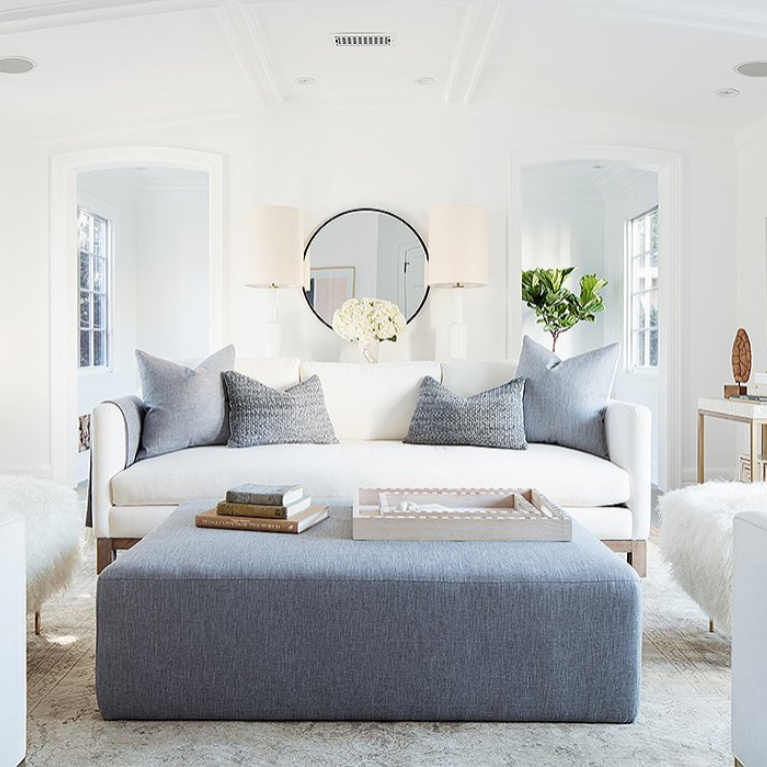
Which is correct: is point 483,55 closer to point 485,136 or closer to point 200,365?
point 485,136

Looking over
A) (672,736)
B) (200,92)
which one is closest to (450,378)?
(672,736)

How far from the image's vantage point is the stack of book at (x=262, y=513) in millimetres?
2201

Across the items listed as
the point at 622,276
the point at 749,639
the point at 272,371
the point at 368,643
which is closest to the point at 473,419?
the point at 272,371

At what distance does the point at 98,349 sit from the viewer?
720 cm

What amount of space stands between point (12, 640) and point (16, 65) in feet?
12.7

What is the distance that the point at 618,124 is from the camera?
5.55 m

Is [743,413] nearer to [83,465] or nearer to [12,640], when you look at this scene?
[12,640]

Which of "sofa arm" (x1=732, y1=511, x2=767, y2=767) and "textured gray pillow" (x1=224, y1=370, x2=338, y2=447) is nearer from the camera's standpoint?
"sofa arm" (x1=732, y1=511, x2=767, y2=767)

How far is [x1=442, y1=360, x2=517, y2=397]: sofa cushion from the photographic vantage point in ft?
12.9

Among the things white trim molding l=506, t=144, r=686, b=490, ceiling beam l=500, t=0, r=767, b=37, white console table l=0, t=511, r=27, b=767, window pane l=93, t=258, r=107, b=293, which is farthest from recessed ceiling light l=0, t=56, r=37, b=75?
white console table l=0, t=511, r=27, b=767

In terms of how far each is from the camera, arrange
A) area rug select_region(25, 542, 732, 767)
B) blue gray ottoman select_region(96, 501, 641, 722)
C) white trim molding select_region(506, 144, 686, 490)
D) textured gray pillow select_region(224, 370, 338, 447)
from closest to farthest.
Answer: area rug select_region(25, 542, 732, 767) < blue gray ottoman select_region(96, 501, 641, 722) < textured gray pillow select_region(224, 370, 338, 447) < white trim molding select_region(506, 144, 686, 490)

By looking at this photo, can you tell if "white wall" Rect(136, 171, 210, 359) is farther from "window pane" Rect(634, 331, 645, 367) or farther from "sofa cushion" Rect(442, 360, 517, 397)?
"sofa cushion" Rect(442, 360, 517, 397)

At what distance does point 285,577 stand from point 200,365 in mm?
2017

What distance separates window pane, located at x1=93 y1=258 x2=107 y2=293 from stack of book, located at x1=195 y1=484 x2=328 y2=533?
535 centimetres
